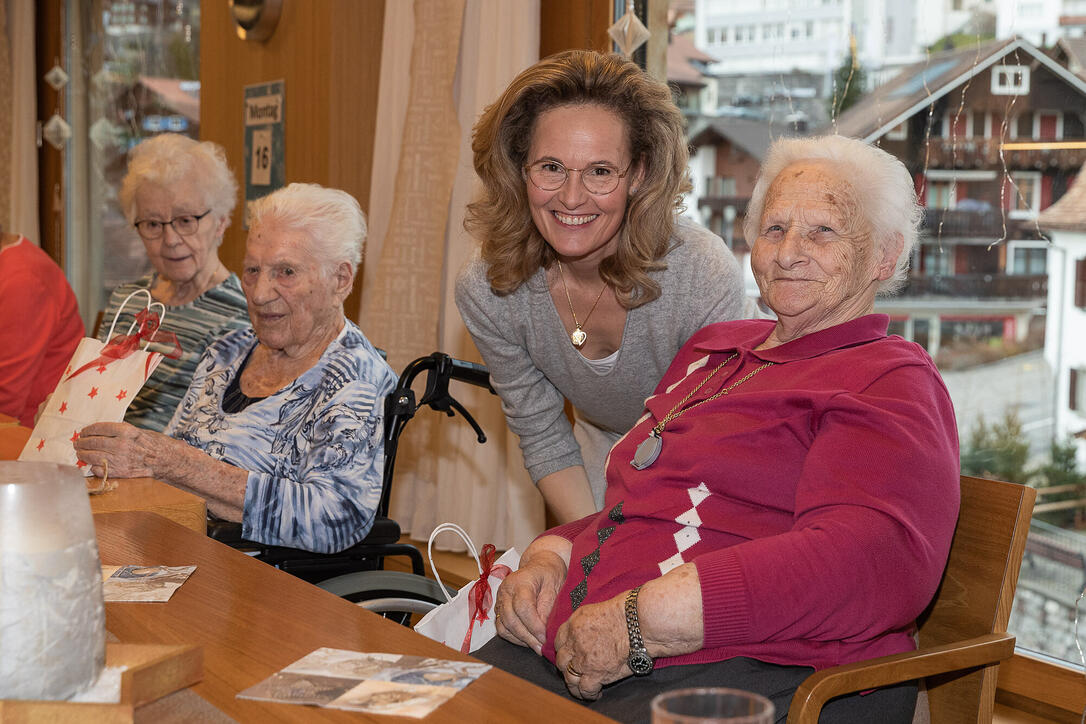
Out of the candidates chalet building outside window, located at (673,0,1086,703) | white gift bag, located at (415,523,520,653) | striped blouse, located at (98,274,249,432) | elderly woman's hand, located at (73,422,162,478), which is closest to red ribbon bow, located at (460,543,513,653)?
white gift bag, located at (415,523,520,653)

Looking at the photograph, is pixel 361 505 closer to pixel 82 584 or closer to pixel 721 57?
pixel 82 584

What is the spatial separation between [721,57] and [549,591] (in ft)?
7.16

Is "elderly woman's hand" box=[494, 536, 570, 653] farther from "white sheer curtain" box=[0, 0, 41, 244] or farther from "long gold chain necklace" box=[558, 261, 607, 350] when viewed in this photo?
"white sheer curtain" box=[0, 0, 41, 244]

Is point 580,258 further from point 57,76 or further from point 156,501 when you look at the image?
point 57,76

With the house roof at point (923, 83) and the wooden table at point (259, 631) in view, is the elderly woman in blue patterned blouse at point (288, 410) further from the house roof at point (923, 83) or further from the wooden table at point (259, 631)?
the house roof at point (923, 83)

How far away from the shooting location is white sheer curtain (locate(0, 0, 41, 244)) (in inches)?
271

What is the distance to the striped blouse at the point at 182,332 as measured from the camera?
8.71 ft

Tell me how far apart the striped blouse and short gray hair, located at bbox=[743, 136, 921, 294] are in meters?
1.46

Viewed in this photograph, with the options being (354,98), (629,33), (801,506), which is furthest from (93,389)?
(354,98)

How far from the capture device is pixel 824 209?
1557mm

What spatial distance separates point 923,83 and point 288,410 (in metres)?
1.84

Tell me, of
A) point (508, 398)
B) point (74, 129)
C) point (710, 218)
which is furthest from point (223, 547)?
point (74, 129)

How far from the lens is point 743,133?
127 inches

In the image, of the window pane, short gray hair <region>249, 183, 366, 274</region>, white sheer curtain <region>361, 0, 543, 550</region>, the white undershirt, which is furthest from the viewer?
the window pane
